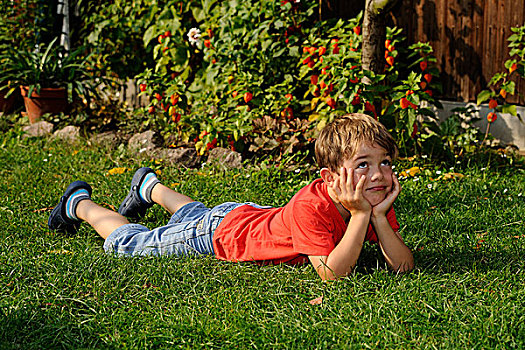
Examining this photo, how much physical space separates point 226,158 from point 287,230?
2222mm

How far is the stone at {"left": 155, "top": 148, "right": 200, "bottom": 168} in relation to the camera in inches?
201

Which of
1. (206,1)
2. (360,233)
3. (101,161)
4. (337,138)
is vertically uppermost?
(206,1)

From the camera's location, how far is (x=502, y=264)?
9.41 ft

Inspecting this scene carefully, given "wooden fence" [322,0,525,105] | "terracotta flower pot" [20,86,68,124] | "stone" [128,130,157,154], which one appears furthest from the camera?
"terracotta flower pot" [20,86,68,124]

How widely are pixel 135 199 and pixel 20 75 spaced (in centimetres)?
386

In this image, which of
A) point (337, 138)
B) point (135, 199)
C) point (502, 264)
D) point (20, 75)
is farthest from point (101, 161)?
point (502, 264)

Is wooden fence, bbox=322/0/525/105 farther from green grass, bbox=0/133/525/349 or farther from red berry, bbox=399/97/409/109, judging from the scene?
green grass, bbox=0/133/525/349

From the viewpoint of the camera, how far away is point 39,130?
6480 millimetres

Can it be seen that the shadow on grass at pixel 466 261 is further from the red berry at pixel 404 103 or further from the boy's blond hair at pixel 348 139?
the red berry at pixel 404 103

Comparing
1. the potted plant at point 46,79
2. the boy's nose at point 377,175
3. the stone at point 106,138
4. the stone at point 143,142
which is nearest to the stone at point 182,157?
the stone at point 143,142

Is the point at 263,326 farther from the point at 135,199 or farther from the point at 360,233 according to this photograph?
the point at 135,199

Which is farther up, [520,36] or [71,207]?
[520,36]

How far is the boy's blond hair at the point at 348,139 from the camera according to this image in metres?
2.59

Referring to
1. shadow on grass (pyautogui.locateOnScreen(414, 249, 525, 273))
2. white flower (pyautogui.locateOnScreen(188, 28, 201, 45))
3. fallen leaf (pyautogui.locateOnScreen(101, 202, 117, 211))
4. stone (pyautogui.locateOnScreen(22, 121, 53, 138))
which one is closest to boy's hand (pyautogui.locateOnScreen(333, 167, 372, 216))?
shadow on grass (pyautogui.locateOnScreen(414, 249, 525, 273))
